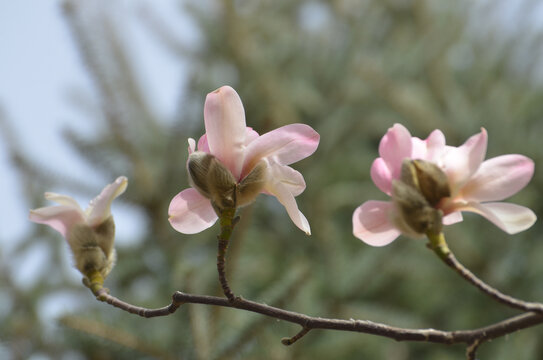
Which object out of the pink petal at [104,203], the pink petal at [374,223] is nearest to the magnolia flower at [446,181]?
the pink petal at [374,223]

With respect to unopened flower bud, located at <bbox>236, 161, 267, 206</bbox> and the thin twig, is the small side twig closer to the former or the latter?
unopened flower bud, located at <bbox>236, 161, 267, 206</bbox>

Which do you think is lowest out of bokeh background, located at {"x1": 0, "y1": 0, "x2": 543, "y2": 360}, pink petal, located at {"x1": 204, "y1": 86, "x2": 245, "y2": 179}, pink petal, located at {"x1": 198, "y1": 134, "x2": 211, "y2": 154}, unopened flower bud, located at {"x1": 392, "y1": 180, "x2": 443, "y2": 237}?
bokeh background, located at {"x1": 0, "y1": 0, "x2": 543, "y2": 360}

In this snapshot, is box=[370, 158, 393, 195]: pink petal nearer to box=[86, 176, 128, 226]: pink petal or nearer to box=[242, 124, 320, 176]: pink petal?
box=[242, 124, 320, 176]: pink petal

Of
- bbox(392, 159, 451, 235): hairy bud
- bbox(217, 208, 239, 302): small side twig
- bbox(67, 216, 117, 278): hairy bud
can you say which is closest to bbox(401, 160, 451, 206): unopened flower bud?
bbox(392, 159, 451, 235): hairy bud

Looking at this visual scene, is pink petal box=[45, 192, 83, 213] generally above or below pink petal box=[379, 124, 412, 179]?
below

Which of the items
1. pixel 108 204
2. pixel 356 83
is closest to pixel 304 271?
pixel 108 204

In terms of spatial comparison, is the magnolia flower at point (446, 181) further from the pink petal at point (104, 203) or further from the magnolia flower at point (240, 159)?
the pink petal at point (104, 203)

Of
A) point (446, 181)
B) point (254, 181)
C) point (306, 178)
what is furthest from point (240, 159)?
point (306, 178)
